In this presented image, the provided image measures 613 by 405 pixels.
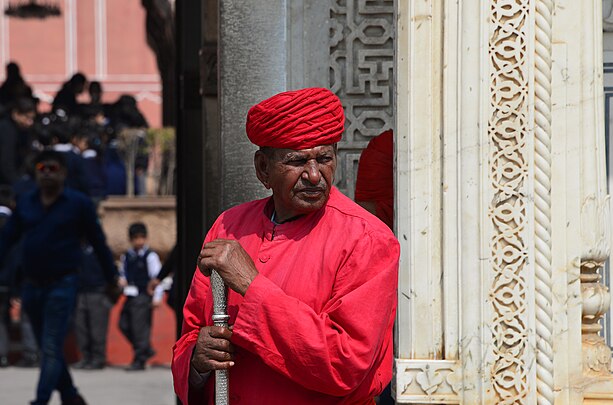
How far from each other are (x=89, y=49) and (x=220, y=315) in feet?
71.4

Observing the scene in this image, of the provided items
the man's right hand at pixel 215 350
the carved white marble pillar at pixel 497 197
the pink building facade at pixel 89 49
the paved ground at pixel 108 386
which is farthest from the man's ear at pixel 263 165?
the pink building facade at pixel 89 49

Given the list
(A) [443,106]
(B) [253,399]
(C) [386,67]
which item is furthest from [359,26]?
(B) [253,399]

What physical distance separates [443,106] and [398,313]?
27.0 inches

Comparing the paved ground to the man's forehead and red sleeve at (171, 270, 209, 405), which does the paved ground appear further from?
the man's forehead

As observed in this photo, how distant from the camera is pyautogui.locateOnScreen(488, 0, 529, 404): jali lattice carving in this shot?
3.97 meters

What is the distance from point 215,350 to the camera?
A: 11.0ft

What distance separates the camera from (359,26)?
4926 millimetres

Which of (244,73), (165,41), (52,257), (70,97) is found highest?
(165,41)

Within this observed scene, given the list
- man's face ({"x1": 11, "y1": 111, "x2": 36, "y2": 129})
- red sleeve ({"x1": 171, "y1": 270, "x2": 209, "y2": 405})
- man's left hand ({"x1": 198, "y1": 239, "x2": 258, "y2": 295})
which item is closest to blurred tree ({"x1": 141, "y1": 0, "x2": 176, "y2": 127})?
man's face ({"x1": 11, "y1": 111, "x2": 36, "y2": 129})

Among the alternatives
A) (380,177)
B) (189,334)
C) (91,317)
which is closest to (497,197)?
(380,177)

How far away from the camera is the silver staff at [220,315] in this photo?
3.32 m

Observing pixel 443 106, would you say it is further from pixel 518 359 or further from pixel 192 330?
pixel 192 330

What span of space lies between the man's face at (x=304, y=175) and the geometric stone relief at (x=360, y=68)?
157 cm

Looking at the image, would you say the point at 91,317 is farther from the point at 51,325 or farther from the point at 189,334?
the point at 189,334
